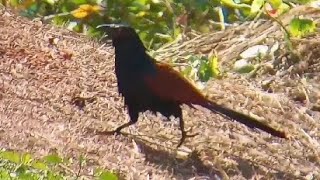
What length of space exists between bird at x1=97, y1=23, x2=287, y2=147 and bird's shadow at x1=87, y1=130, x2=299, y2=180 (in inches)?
5.6

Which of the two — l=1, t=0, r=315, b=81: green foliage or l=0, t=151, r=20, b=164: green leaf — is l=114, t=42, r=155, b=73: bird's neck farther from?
l=1, t=0, r=315, b=81: green foliage

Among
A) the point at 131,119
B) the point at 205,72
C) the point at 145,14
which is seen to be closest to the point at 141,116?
the point at 131,119

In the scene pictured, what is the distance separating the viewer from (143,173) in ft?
14.8

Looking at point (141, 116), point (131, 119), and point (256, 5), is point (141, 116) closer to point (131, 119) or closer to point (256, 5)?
point (131, 119)

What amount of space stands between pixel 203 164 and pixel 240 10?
7.48ft

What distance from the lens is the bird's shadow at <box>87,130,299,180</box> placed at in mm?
4625

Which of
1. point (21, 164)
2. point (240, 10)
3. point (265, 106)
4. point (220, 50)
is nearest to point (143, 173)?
point (21, 164)

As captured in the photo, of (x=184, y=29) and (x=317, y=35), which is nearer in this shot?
(x=317, y=35)

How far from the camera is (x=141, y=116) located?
5.18 m

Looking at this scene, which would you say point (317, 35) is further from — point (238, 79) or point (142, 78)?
point (142, 78)

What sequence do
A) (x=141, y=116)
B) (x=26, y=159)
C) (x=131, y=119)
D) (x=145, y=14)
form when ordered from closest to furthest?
(x=26, y=159), (x=131, y=119), (x=141, y=116), (x=145, y=14)

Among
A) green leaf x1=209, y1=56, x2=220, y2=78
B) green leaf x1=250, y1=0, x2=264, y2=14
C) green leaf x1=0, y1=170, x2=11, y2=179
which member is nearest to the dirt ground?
green leaf x1=209, y1=56, x2=220, y2=78

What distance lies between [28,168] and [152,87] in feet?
2.76

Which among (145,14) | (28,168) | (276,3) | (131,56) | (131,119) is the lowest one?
(145,14)
